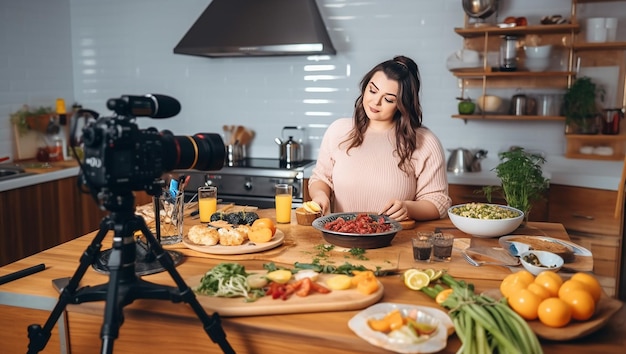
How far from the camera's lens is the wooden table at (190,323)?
4.12 feet

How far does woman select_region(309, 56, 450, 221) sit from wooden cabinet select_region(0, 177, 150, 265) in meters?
1.97

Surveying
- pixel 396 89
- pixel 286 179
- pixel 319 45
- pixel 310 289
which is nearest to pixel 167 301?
pixel 310 289

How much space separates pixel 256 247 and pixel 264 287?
337mm

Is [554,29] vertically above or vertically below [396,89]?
above

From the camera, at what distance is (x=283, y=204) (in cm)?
A: 219

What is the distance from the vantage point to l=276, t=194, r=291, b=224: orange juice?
2.19 meters

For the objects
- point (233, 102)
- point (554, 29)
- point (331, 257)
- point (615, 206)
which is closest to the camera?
point (331, 257)

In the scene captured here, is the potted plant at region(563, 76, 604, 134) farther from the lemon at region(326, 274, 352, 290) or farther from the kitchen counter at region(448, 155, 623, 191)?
the lemon at region(326, 274, 352, 290)

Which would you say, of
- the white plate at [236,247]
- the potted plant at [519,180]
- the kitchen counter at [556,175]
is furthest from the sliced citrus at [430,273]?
the kitchen counter at [556,175]

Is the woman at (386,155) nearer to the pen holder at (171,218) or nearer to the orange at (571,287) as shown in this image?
the pen holder at (171,218)

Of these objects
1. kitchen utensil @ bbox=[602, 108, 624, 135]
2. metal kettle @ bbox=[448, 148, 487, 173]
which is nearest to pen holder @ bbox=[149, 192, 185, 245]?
metal kettle @ bbox=[448, 148, 487, 173]

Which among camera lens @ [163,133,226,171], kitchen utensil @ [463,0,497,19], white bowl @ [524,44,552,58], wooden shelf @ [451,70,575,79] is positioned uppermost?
kitchen utensil @ [463,0,497,19]

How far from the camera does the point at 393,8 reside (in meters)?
4.02

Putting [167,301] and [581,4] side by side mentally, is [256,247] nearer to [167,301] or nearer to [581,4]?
[167,301]
